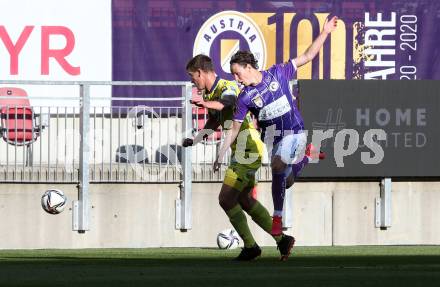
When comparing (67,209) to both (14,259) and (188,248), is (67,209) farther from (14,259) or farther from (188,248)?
(14,259)

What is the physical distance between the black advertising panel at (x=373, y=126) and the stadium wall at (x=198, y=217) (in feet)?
0.80

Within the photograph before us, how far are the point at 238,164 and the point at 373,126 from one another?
531 cm

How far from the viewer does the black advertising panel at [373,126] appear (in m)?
17.6

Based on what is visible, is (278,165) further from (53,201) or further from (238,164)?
(53,201)

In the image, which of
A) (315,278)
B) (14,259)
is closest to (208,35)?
(14,259)

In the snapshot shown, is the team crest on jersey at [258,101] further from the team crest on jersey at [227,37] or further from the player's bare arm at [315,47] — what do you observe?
the team crest on jersey at [227,37]

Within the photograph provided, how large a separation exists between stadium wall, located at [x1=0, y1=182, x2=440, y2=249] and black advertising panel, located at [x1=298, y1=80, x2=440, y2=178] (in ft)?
0.80

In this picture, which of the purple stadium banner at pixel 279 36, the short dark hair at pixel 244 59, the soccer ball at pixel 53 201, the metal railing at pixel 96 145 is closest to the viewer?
the short dark hair at pixel 244 59

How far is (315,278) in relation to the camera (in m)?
10.1

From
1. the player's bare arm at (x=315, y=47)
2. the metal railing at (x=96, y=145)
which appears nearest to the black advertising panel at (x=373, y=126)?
the metal railing at (x=96, y=145)

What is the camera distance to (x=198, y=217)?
1745 cm

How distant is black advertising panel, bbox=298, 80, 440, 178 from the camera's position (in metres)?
17.6

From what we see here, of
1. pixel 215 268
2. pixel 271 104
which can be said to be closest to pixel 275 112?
pixel 271 104

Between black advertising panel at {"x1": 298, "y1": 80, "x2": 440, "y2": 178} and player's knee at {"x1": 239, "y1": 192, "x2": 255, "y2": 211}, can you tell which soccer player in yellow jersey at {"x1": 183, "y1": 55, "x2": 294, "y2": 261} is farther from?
black advertising panel at {"x1": 298, "y1": 80, "x2": 440, "y2": 178}
